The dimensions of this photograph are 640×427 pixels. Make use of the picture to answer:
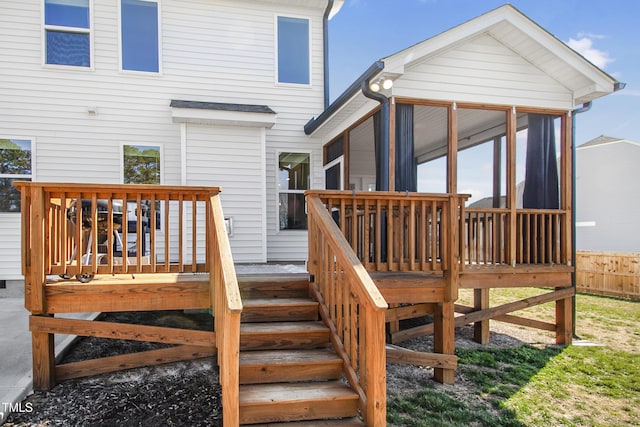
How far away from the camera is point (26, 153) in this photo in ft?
22.2

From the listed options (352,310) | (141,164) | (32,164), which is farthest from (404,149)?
(32,164)

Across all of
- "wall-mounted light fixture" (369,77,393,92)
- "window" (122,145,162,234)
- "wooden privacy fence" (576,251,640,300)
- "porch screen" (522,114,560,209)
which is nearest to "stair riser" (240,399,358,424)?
"wall-mounted light fixture" (369,77,393,92)

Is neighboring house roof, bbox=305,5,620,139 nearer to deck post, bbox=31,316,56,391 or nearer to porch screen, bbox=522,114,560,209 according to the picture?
porch screen, bbox=522,114,560,209

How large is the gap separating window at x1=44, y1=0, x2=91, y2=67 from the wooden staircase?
5.83m

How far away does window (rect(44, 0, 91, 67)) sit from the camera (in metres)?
6.89

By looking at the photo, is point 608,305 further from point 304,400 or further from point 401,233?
A: point 304,400

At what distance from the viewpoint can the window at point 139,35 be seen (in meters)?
7.14

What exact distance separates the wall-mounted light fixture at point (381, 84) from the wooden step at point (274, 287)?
8.28ft

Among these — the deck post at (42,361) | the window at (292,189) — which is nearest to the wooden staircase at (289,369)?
the deck post at (42,361)

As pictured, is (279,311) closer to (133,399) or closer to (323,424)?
(323,424)

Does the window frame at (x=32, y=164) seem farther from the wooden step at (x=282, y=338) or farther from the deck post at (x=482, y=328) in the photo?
the deck post at (x=482, y=328)

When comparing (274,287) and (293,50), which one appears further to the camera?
(293,50)

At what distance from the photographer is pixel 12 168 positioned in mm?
6711

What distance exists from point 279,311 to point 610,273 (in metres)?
10.3
